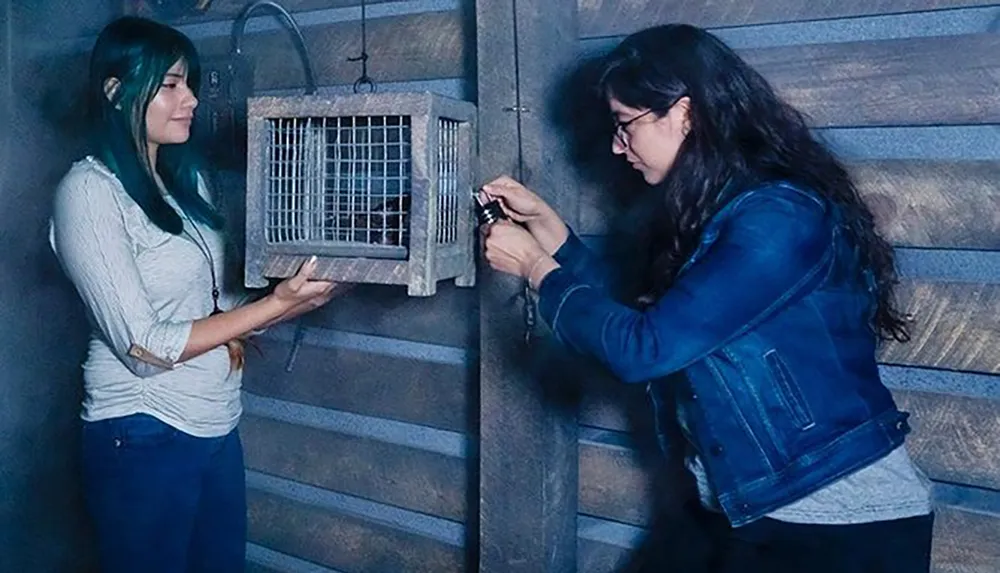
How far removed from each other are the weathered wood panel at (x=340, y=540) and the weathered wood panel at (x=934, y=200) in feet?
4.35

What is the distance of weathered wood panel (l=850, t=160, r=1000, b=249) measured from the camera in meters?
1.58

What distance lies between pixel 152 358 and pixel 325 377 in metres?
0.71

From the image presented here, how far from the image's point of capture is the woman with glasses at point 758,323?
1.37 meters

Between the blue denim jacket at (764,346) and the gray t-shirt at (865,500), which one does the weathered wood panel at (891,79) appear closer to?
the blue denim jacket at (764,346)

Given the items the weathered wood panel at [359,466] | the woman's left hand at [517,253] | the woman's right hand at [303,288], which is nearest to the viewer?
the woman's left hand at [517,253]

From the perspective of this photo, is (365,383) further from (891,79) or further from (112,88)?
(891,79)

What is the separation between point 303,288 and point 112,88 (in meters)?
0.65

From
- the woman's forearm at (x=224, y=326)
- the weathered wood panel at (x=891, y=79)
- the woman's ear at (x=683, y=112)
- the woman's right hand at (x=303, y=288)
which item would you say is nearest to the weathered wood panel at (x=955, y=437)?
the weathered wood panel at (x=891, y=79)

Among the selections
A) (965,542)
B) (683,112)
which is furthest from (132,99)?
(965,542)

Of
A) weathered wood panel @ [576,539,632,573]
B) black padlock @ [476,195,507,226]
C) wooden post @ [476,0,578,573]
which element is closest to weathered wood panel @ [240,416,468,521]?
wooden post @ [476,0,578,573]

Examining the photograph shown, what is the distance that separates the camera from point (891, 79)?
1626 mm

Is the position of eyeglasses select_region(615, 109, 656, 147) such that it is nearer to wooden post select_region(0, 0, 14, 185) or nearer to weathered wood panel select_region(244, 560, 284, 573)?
weathered wood panel select_region(244, 560, 284, 573)

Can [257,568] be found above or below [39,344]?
below

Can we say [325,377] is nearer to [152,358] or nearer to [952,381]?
[152,358]
